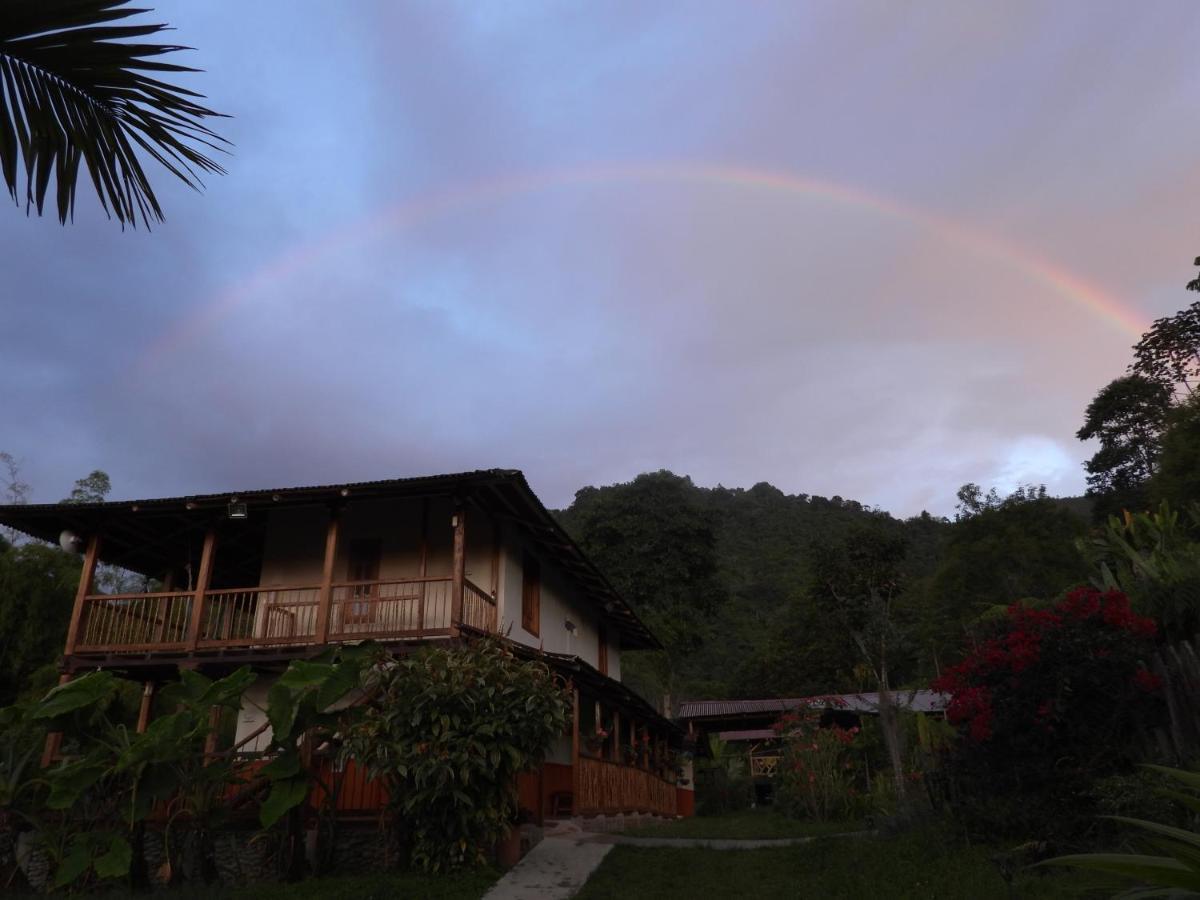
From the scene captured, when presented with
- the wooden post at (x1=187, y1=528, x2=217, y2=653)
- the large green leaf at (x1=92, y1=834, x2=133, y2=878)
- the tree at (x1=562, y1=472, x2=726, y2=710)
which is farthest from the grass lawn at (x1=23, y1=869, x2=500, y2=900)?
the tree at (x1=562, y1=472, x2=726, y2=710)

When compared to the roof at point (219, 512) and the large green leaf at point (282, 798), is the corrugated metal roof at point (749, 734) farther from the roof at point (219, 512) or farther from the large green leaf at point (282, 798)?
the large green leaf at point (282, 798)

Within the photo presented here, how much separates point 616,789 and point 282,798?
840cm

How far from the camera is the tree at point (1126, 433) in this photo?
3944 cm

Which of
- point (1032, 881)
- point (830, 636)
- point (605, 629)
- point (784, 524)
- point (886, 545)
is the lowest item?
point (1032, 881)

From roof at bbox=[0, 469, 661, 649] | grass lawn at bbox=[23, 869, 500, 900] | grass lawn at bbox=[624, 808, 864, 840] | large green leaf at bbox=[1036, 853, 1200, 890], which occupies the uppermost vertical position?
roof at bbox=[0, 469, 661, 649]

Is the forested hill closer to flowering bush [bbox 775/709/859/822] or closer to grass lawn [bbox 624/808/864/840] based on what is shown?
flowering bush [bbox 775/709/859/822]

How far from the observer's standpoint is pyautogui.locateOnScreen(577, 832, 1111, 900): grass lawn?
803cm

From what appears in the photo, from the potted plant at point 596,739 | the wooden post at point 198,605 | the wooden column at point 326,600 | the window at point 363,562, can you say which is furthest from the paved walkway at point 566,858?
the wooden post at point 198,605

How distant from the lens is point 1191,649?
29.0 feet

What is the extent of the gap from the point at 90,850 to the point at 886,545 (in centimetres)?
3338

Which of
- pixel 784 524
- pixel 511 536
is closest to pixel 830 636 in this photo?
pixel 784 524

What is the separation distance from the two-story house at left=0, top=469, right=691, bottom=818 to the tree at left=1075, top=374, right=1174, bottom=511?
3220 cm

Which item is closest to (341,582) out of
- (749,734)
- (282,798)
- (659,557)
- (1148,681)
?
(282,798)

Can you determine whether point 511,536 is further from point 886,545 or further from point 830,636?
point 830,636
